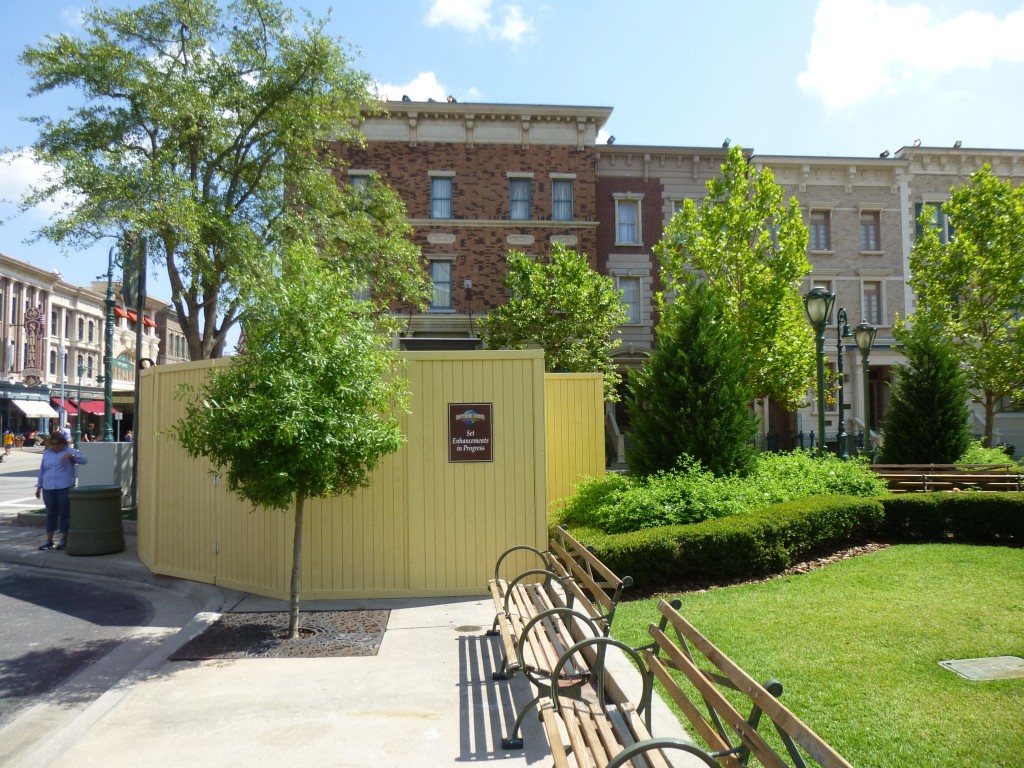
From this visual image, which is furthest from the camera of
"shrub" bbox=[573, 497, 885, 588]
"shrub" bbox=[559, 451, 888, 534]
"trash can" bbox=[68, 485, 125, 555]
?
"trash can" bbox=[68, 485, 125, 555]

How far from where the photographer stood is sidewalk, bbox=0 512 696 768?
14.8ft

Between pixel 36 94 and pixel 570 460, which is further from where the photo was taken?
pixel 36 94

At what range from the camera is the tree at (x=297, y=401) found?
649 centimetres

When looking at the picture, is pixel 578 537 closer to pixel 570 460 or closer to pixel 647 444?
pixel 570 460

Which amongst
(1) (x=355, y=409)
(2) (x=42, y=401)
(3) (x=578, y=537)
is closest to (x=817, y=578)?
(3) (x=578, y=537)

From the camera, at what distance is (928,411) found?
17.4 meters

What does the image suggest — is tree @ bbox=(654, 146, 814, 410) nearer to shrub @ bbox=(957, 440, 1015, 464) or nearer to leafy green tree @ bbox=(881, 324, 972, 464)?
leafy green tree @ bbox=(881, 324, 972, 464)

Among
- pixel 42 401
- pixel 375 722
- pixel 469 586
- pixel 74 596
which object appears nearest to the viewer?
pixel 375 722

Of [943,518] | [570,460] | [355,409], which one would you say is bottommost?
[943,518]

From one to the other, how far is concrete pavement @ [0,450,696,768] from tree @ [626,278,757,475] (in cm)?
492

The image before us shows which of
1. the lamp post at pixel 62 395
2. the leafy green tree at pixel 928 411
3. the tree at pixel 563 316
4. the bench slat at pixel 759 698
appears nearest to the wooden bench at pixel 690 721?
the bench slat at pixel 759 698

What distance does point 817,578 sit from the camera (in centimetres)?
869

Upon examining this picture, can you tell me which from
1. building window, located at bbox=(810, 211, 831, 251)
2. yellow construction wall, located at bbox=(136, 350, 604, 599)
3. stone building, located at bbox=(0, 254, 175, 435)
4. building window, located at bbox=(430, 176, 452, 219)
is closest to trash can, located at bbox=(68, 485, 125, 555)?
yellow construction wall, located at bbox=(136, 350, 604, 599)

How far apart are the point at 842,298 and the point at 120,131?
28.3 meters
